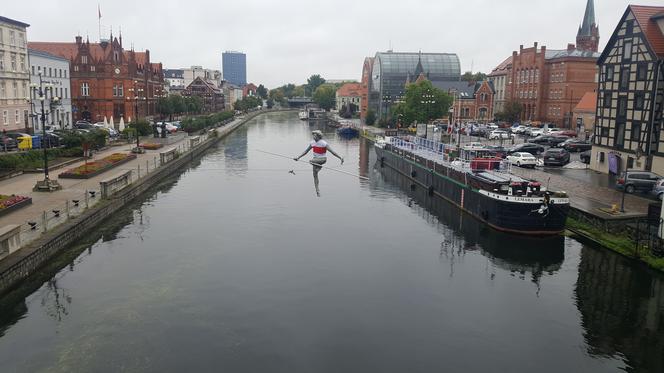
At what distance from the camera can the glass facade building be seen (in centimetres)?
12188

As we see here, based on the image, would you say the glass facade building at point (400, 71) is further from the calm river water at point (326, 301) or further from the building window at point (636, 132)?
the calm river water at point (326, 301)

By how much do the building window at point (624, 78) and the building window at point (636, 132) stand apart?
351cm

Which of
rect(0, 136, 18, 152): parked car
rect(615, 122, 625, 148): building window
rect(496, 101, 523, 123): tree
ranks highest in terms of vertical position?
rect(496, 101, 523, 123): tree

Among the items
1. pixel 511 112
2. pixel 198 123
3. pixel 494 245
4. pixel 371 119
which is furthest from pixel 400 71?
pixel 494 245

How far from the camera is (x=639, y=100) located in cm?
4191

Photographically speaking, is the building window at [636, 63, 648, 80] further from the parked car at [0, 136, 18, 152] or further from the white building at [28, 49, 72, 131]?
the white building at [28, 49, 72, 131]

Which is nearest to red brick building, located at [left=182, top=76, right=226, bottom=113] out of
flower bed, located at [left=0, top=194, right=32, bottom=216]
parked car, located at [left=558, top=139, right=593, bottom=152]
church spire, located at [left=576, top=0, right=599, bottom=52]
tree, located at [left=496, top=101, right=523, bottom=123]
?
tree, located at [left=496, top=101, right=523, bottom=123]

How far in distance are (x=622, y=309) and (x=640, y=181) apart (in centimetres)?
1807

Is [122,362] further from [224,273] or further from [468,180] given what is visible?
[468,180]

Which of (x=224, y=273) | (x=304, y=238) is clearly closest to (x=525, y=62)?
(x=304, y=238)

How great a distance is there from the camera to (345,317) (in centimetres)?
1998

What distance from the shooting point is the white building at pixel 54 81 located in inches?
2611

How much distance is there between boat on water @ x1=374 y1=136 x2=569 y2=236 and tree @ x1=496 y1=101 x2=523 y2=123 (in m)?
49.6

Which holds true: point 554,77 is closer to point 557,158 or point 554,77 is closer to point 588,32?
point 588,32
